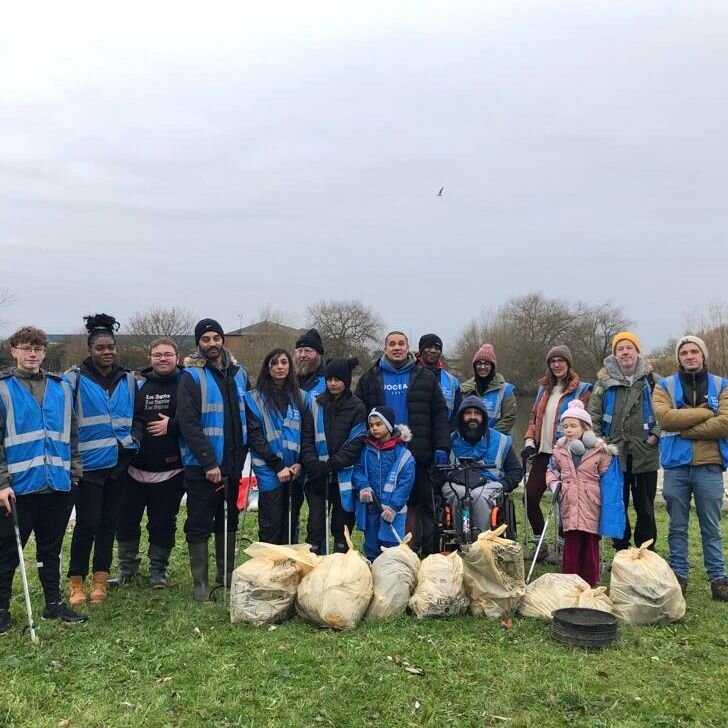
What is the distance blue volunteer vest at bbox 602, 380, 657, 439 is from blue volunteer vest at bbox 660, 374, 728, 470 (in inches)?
8.5

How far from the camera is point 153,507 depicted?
5648 millimetres

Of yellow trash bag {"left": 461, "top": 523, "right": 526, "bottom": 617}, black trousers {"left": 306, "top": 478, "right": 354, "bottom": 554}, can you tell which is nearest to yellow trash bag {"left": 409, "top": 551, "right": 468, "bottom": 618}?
yellow trash bag {"left": 461, "top": 523, "right": 526, "bottom": 617}

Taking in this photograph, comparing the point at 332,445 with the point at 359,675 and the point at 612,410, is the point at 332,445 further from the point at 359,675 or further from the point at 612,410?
the point at 612,410

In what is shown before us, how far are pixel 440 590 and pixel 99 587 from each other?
109 inches

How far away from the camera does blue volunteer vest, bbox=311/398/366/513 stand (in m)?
5.48

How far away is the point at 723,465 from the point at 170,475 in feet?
14.9

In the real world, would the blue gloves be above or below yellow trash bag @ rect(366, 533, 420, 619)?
above

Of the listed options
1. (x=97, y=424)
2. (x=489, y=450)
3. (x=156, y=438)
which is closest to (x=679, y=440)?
(x=489, y=450)

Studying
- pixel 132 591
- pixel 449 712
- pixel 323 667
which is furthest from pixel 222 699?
pixel 132 591

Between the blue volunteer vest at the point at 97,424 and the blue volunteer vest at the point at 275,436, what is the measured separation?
40.5 inches

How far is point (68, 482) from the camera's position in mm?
4570

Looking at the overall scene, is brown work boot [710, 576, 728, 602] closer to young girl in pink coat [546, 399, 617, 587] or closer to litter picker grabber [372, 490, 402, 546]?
young girl in pink coat [546, 399, 617, 587]

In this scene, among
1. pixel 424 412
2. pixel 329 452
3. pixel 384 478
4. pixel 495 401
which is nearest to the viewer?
A: pixel 384 478

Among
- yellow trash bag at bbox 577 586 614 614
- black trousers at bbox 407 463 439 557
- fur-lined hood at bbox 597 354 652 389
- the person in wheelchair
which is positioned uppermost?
fur-lined hood at bbox 597 354 652 389
